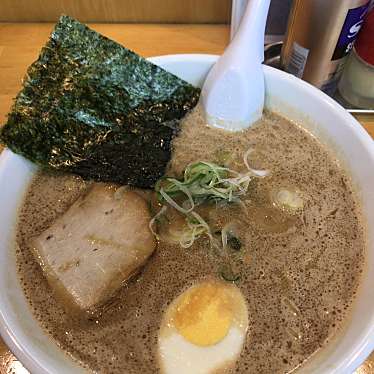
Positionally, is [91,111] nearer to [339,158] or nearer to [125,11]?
[125,11]

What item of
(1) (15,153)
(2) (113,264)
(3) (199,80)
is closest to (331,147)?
(3) (199,80)

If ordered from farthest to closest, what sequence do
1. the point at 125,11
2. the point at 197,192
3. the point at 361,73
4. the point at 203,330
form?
the point at 125,11 → the point at 361,73 → the point at 197,192 → the point at 203,330

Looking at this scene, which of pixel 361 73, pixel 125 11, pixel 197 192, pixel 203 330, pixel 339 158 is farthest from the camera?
pixel 125 11

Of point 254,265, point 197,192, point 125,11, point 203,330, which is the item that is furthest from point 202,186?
point 125,11

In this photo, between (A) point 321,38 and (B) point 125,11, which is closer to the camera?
(A) point 321,38

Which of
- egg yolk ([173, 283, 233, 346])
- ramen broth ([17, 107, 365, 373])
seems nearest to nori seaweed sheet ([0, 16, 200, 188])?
ramen broth ([17, 107, 365, 373])

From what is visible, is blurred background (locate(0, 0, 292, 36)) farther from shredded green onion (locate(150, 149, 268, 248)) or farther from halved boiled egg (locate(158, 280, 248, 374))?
halved boiled egg (locate(158, 280, 248, 374))

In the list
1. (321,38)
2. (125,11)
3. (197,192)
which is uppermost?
(321,38)

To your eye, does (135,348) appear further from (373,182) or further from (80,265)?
(373,182)
